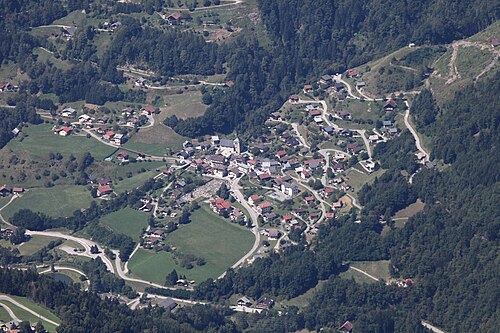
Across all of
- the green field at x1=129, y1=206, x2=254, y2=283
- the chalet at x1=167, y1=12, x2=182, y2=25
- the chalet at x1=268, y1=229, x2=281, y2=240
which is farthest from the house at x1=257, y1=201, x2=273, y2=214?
the chalet at x1=167, y1=12, x2=182, y2=25

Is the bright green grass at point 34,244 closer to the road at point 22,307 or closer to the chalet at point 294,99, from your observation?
the road at point 22,307

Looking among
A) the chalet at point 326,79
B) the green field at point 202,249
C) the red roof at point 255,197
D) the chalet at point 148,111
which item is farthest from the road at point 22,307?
the chalet at point 326,79

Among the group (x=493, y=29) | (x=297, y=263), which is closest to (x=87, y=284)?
(x=297, y=263)

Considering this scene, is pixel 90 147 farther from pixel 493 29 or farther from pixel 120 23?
pixel 493 29

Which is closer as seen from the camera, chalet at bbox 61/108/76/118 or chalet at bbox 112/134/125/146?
chalet at bbox 112/134/125/146

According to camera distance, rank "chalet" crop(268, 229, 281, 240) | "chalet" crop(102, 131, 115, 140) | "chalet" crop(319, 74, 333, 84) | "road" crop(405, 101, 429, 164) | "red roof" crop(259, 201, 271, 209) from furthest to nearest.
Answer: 1. "chalet" crop(319, 74, 333, 84)
2. "chalet" crop(102, 131, 115, 140)
3. "road" crop(405, 101, 429, 164)
4. "red roof" crop(259, 201, 271, 209)
5. "chalet" crop(268, 229, 281, 240)

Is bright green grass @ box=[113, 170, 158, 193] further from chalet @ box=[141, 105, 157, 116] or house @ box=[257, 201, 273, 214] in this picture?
house @ box=[257, 201, 273, 214]

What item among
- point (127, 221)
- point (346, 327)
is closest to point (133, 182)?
point (127, 221)
